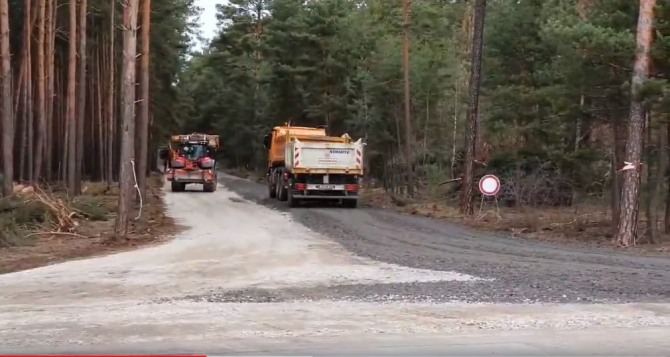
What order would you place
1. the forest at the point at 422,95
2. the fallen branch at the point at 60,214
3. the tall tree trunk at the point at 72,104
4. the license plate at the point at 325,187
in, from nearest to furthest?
the forest at the point at 422,95 < the fallen branch at the point at 60,214 < the tall tree trunk at the point at 72,104 < the license plate at the point at 325,187

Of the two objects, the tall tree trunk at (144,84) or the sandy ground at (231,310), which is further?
the tall tree trunk at (144,84)

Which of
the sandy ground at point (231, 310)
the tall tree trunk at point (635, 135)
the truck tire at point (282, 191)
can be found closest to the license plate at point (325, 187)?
the truck tire at point (282, 191)

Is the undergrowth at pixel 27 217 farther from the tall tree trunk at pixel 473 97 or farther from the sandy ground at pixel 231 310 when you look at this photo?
the tall tree trunk at pixel 473 97

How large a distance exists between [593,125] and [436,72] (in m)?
18.7

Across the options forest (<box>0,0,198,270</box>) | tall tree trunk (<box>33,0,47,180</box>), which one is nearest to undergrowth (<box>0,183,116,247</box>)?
forest (<box>0,0,198,270</box>)

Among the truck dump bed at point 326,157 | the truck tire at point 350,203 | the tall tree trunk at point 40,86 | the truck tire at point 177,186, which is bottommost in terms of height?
the truck tire at point 177,186

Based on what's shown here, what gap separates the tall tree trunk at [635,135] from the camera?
16.9 meters

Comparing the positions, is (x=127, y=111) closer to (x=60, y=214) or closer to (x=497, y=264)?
(x=60, y=214)

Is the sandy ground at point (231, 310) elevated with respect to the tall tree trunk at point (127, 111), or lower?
lower

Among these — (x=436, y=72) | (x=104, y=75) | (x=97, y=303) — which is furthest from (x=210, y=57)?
(x=97, y=303)

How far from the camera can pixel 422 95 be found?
40.6 meters

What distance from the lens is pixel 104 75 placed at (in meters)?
46.5

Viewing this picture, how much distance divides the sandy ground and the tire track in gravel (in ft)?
2.11

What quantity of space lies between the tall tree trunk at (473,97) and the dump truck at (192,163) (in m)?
19.3
